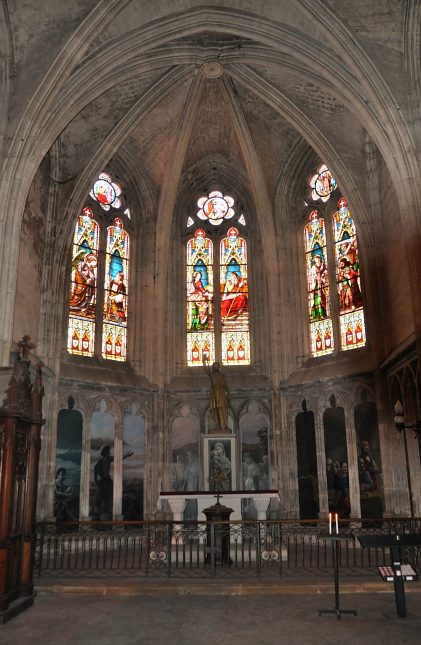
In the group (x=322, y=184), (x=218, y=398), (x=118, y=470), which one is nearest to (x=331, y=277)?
(x=322, y=184)

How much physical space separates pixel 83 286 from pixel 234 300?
484cm

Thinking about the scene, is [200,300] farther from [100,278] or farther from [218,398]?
[218,398]

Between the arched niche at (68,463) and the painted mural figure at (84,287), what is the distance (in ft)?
9.31

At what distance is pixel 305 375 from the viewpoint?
55.3ft

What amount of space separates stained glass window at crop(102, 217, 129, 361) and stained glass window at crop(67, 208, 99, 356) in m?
0.44

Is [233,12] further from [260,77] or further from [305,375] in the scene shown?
[305,375]

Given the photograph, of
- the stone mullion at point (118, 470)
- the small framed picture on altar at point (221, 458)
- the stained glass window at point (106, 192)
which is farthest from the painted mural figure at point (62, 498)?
the stained glass window at point (106, 192)

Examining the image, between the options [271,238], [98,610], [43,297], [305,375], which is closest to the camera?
[98,610]

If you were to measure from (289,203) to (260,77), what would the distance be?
4035mm

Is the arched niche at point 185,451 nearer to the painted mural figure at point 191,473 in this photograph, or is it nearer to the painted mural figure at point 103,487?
the painted mural figure at point 191,473

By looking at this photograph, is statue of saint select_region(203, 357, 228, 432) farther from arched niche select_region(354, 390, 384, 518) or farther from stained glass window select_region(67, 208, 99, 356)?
stained glass window select_region(67, 208, 99, 356)

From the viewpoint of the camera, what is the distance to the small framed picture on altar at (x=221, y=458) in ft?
51.5

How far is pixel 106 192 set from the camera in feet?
61.3

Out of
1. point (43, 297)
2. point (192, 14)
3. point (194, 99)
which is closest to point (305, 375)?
point (43, 297)
